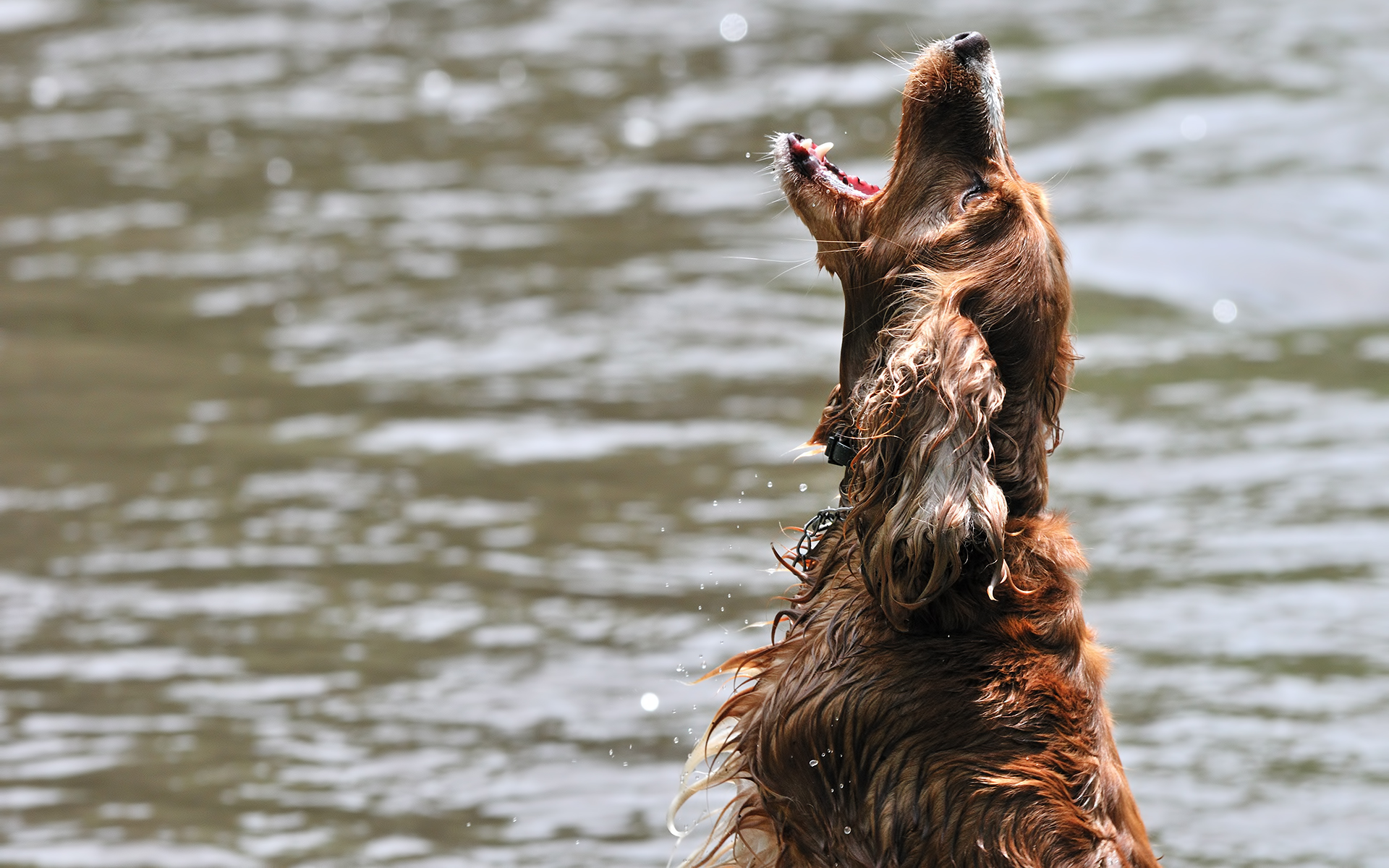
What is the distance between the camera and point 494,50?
15102 millimetres

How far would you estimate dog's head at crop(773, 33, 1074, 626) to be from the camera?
4234mm

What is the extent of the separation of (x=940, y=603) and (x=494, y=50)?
11.6 metres

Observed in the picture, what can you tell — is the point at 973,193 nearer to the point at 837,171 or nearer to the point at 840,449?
the point at 837,171

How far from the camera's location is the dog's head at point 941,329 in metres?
4.23

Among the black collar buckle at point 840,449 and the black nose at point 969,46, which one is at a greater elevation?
the black nose at point 969,46

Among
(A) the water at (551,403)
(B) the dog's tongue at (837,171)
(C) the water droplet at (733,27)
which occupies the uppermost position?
(C) the water droplet at (733,27)

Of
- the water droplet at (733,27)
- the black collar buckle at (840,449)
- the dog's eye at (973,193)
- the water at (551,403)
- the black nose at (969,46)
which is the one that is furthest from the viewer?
the water droplet at (733,27)

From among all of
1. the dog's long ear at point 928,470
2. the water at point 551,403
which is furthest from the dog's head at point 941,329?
the water at point 551,403

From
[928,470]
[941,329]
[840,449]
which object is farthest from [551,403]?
[928,470]

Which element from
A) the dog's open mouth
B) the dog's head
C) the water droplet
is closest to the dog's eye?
the dog's head

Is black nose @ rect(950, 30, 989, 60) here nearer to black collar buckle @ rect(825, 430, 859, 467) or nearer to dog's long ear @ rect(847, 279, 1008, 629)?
dog's long ear @ rect(847, 279, 1008, 629)

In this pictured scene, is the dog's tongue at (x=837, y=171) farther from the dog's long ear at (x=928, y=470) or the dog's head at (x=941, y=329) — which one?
the dog's long ear at (x=928, y=470)

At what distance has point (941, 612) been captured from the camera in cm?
439

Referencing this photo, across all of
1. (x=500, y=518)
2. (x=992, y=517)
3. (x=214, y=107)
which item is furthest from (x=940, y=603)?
(x=214, y=107)
